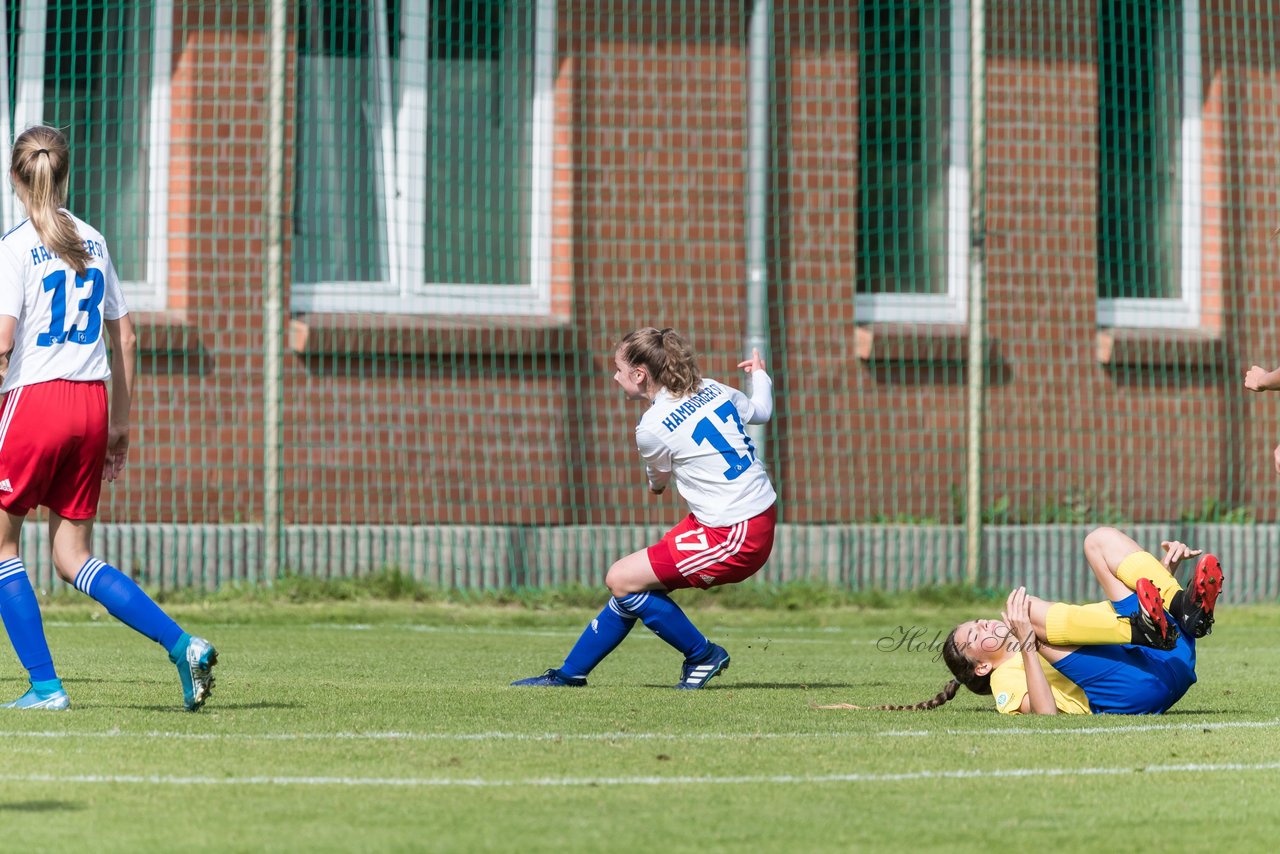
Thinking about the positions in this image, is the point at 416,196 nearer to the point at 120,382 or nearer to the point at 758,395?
the point at 758,395

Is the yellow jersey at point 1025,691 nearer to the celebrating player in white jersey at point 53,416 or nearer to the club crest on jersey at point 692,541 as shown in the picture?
the club crest on jersey at point 692,541

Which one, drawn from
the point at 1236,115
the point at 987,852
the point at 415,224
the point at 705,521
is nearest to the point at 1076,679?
the point at 705,521

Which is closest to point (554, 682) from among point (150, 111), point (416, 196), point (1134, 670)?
point (1134, 670)

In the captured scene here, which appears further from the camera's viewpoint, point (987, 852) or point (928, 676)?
point (928, 676)

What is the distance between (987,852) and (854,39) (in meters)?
9.40

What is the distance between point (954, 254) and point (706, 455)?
19.8 ft

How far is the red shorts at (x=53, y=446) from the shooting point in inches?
238

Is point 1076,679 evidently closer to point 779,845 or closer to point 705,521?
point 705,521

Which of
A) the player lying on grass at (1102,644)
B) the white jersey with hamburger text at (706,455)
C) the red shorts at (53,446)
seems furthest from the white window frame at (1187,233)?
the red shorts at (53,446)

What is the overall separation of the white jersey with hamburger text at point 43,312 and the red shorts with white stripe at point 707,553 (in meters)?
2.22

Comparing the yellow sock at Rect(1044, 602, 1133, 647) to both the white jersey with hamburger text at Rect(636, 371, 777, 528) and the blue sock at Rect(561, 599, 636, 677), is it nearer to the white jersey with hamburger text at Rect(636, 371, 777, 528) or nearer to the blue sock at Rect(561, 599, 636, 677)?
the white jersey with hamburger text at Rect(636, 371, 777, 528)

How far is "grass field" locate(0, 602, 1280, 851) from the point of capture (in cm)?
419

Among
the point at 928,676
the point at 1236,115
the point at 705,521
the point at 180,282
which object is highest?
the point at 1236,115

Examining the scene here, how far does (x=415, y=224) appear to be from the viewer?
12219mm
